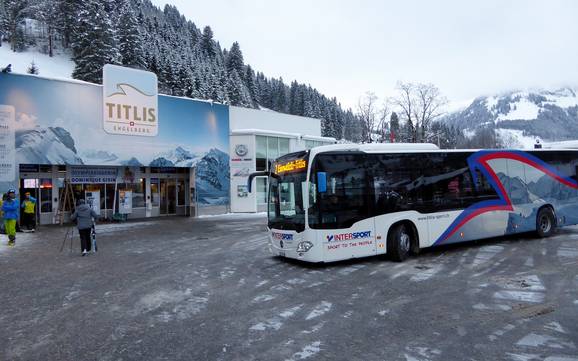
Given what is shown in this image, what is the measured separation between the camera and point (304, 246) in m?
9.67

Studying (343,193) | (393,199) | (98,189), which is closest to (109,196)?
(98,189)

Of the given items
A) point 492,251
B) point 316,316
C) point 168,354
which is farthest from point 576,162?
point 168,354

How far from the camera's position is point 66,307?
278 inches

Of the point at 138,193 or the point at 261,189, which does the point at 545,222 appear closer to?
the point at 261,189

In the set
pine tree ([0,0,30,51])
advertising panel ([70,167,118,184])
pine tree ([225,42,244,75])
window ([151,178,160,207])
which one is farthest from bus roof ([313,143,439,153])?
pine tree ([0,0,30,51])

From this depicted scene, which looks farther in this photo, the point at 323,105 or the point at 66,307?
the point at 323,105

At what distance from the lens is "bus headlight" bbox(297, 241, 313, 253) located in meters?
9.61

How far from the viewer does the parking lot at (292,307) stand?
4953mm

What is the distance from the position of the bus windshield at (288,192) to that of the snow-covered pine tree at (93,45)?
1961 inches

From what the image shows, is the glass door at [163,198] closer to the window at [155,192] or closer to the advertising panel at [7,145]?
the window at [155,192]

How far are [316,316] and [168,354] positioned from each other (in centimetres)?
229

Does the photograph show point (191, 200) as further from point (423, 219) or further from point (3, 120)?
point (423, 219)

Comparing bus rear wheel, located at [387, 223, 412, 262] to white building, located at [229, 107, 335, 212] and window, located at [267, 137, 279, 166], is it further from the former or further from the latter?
window, located at [267, 137, 279, 166]

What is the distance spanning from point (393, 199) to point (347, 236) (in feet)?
5.58
